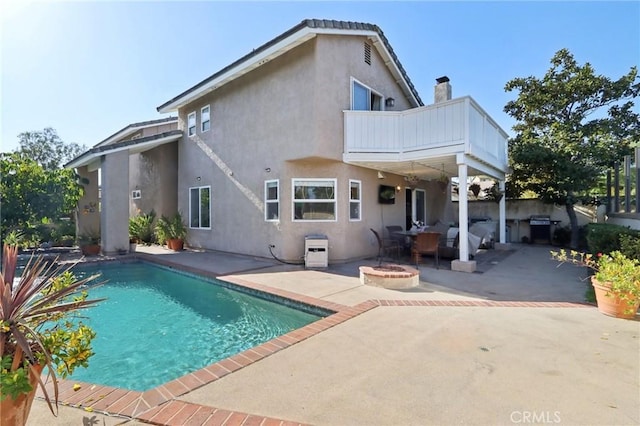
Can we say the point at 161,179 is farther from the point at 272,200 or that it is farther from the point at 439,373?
the point at 439,373

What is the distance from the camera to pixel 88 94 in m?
11.6

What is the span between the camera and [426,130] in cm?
984

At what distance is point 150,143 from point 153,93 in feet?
10.4

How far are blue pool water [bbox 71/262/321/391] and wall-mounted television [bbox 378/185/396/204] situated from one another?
22.8ft

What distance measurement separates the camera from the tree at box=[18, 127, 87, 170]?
34.3 m

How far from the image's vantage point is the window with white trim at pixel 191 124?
15.4 metres

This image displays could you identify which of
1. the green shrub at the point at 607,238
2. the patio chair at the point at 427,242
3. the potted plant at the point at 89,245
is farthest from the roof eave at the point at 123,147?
the green shrub at the point at 607,238

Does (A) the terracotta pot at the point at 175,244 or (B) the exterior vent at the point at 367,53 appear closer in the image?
(B) the exterior vent at the point at 367,53

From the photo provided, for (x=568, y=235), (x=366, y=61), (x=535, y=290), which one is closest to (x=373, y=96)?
(x=366, y=61)

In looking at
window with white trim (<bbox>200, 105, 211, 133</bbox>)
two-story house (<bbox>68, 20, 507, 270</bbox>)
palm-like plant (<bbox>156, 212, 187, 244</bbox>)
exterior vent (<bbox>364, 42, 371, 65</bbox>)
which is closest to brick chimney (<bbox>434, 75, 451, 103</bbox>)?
two-story house (<bbox>68, 20, 507, 270</bbox>)

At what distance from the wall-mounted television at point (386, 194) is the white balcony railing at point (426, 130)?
2378 mm

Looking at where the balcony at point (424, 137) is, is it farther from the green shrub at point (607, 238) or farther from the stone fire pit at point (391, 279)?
the stone fire pit at point (391, 279)

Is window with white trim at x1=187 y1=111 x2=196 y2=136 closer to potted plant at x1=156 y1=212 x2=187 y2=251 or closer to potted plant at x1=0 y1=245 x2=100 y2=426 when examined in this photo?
potted plant at x1=156 y1=212 x2=187 y2=251

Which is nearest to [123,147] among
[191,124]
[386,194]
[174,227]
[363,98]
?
[191,124]
